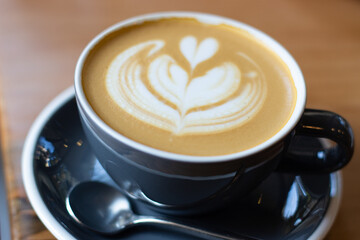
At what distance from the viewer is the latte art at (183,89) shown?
2.22 feet

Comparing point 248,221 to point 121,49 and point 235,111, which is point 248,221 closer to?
point 235,111

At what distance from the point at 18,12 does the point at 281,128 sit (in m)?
0.90

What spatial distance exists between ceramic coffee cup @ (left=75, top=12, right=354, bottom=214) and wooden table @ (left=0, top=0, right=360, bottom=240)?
169 millimetres

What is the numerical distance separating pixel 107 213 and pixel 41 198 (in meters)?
0.12

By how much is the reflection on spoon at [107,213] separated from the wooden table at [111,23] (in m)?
0.10

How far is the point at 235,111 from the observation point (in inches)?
27.6

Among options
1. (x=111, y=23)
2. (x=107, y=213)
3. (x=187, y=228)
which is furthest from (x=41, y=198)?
(x=111, y=23)

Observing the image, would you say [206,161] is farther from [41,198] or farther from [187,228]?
[41,198]

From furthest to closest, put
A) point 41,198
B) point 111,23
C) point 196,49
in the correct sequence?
point 111,23, point 196,49, point 41,198

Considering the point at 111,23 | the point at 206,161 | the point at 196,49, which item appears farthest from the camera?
the point at 111,23

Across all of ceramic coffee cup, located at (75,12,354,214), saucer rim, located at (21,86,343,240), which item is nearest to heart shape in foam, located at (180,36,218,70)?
ceramic coffee cup, located at (75,12,354,214)

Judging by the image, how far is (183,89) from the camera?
74 cm

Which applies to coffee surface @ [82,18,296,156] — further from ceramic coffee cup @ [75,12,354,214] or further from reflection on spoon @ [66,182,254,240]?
reflection on spoon @ [66,182,254,240]

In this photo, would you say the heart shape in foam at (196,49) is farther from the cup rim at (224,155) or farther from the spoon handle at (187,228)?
the spoon handle at (187,228)
